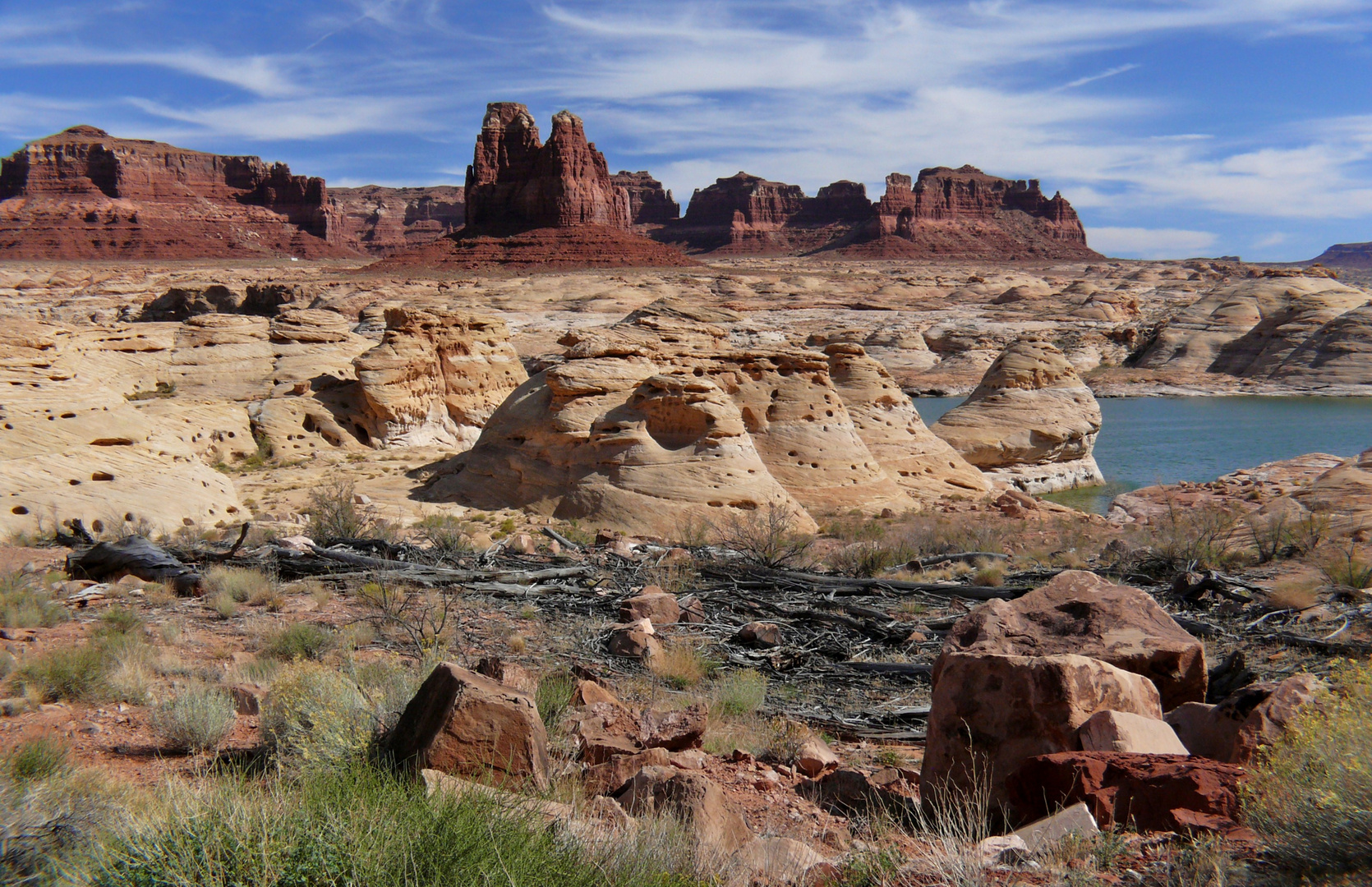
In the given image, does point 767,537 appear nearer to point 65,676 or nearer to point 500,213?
point 65,676

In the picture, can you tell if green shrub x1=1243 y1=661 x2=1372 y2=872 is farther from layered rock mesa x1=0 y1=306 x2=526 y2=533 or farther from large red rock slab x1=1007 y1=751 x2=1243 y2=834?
layered rock mesa x1=0 y1=306 x2=526 y2=533

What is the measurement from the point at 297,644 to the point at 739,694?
3.10 m

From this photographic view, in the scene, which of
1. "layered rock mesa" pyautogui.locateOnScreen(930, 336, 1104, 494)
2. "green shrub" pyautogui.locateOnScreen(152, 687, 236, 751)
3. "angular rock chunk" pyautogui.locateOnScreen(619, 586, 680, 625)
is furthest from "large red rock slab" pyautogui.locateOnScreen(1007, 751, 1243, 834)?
"layered rock mesa" pyautogui.locateOnScreen(930, 336, 1104, 494)

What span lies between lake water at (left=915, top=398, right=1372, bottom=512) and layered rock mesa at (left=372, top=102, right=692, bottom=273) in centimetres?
6101

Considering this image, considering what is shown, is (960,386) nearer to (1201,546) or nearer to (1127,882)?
(1201,546)

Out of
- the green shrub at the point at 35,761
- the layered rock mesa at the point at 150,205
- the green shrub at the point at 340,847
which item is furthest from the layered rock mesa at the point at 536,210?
the green shrub at the point at 340,847

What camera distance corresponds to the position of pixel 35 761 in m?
3.52

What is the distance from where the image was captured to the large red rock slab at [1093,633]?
4.73 m

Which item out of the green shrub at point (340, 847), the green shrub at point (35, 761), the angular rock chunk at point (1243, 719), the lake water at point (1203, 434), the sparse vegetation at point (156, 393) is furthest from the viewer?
the lake water at point (1203, 434)

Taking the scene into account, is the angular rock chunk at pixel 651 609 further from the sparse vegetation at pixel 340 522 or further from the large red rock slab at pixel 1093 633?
the sparse vegetation at pixel 340 522

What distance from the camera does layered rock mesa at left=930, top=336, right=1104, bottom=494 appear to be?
2320 centimetres

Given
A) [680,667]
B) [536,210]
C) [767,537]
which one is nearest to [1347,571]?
[767,537]

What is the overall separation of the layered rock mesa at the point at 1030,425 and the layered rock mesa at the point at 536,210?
76222 millimetres

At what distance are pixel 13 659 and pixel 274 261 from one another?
125172 millimetres
